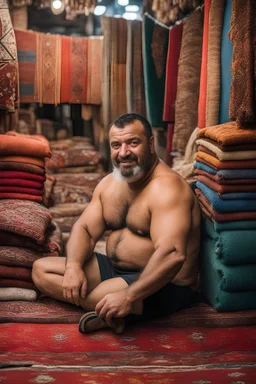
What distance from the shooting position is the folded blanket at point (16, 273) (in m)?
3.64

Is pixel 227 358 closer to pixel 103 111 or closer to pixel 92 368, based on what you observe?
pixel 92 368

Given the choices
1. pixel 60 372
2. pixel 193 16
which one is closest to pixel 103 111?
pixel 193 16

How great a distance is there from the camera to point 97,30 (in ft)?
26.8

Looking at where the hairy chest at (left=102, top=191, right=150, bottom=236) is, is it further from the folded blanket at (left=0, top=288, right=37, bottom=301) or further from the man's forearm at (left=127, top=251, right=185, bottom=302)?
the folded blanket at (left=0, top=288, right=37, bottom=301)

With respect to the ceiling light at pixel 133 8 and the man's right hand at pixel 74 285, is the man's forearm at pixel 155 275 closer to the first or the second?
the man's right hand at pixel 74 285

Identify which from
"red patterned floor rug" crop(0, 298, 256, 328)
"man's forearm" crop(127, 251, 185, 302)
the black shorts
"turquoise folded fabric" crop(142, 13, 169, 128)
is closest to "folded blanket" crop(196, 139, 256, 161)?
"man's forearm" crop(127, 251, 185, 302)

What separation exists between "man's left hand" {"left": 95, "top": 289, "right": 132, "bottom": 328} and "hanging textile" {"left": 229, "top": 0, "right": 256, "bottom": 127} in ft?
3.96

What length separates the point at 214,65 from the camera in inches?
156

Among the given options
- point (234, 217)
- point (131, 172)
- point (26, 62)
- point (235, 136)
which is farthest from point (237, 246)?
point (26, 62)

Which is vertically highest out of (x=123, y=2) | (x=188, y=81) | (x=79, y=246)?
(x=123, y=2)

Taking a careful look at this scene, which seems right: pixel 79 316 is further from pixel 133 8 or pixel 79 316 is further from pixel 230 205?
pixel 133 8

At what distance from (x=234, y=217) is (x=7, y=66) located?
2385 millimetres

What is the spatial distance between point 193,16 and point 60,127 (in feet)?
12.5

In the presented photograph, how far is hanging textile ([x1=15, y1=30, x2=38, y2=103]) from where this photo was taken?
684 cm
